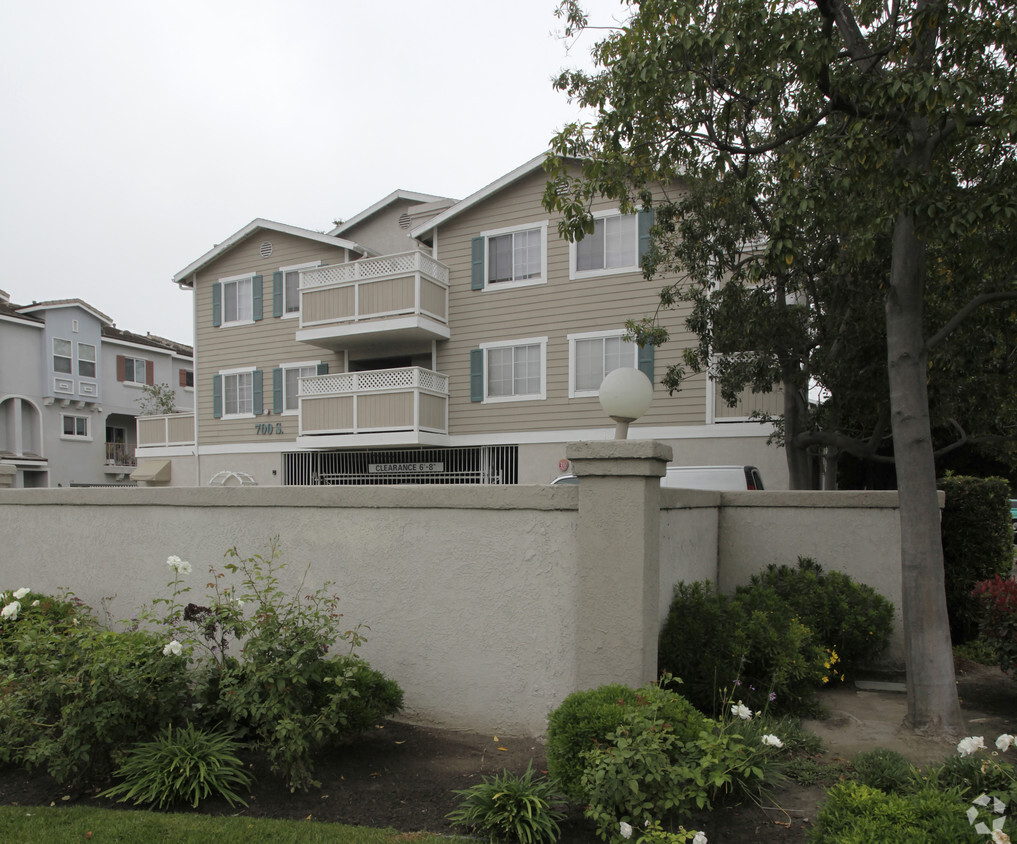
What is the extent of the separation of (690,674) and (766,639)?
68 centimetres

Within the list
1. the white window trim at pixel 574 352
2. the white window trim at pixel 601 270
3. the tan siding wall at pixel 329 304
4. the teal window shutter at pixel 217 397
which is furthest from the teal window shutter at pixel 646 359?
the teal window shutter at pixel 217 397

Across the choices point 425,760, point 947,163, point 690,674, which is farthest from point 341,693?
point 947,163

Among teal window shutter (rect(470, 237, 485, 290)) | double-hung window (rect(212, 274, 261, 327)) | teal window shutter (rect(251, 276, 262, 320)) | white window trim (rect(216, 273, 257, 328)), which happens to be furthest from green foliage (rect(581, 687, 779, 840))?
double-hung window (rect(212, 274, 261, 327))

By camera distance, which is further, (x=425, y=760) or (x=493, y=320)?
(x=493, y=320)

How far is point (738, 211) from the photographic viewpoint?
406 inches

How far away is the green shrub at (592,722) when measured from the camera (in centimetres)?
414

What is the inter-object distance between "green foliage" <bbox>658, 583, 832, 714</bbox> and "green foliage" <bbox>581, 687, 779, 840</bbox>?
1.36m

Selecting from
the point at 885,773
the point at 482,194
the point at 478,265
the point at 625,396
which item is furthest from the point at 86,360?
the point at 885,773

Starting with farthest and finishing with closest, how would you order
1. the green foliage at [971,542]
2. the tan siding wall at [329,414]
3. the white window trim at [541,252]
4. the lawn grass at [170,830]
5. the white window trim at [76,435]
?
the white window trim at [76,435] < the tan siding wall at [329,414] < the white window trim at [541,252] < the green foliage at [971,542] < the lawn grass at [170,830]

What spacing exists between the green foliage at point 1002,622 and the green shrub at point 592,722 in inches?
136

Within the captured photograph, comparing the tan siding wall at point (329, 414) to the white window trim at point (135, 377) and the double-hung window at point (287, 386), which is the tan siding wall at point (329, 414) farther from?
the white window trim at point (135, 377)

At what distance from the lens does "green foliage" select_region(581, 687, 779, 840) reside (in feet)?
12.4

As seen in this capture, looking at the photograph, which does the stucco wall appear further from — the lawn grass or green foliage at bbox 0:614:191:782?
the lawn grass

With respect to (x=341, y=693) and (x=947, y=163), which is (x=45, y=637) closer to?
(x=341, y=693)
